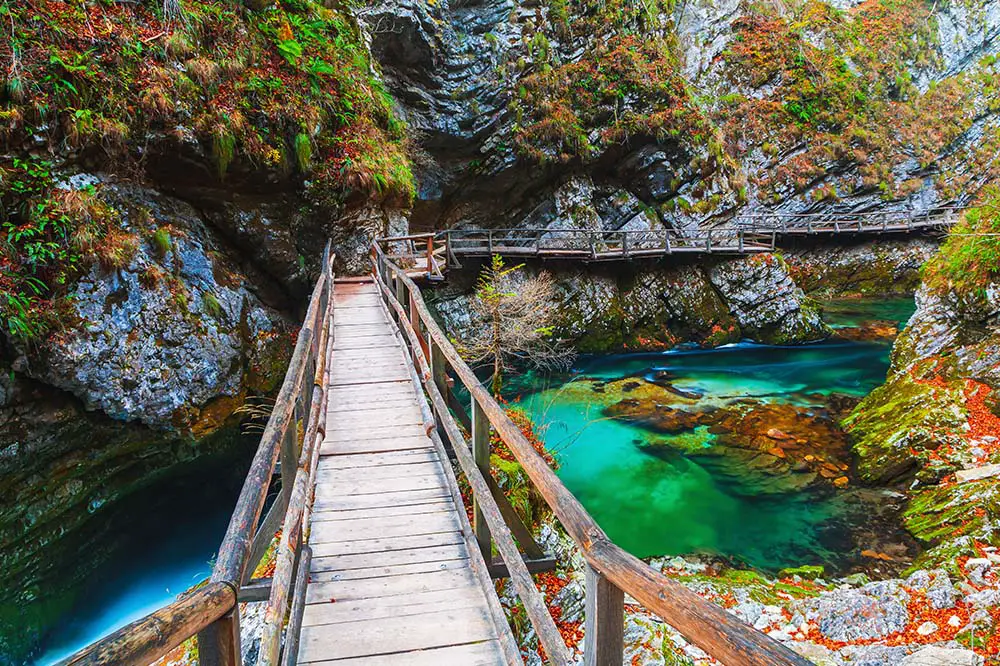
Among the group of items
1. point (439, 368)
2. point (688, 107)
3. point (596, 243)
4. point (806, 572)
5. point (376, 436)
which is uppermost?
point (688, 107)

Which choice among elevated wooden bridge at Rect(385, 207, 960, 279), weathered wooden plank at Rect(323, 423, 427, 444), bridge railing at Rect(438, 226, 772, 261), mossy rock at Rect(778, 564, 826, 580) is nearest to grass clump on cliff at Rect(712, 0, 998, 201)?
elevated wooden bridge at Rect(385, 207, 960, 279)

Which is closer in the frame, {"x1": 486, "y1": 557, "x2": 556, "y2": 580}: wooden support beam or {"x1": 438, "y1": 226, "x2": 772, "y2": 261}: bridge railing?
{"x1": 486, "y1": 557, "x2": 556, "y2": 580}: wooden support beam

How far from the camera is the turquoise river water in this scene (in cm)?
820

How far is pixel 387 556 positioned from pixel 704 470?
9.56 meters

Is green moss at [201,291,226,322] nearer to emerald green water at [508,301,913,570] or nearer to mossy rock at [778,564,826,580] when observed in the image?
emerald green water at [508,301,913,570]

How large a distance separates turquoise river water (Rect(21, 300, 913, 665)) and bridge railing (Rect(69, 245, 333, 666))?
22.2 feet

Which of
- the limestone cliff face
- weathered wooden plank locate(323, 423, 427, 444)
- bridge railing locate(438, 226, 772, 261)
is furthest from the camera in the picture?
bridge railing locate(438, 226, 772, 261)

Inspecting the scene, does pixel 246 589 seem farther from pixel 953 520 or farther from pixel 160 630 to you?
pixel 953 520

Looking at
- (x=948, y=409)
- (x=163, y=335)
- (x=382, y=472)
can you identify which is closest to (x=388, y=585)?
(x=382, y=472)

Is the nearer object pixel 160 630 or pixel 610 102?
pixel 160 630

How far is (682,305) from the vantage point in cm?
2156

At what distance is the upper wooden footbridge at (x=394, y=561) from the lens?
1.43 metres

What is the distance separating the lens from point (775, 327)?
21.1 m

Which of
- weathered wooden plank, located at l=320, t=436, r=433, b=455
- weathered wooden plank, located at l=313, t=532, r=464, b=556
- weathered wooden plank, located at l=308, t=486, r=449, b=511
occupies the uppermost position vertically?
weathered wooden plank, located at l=320, t=436, r=433, b=455
